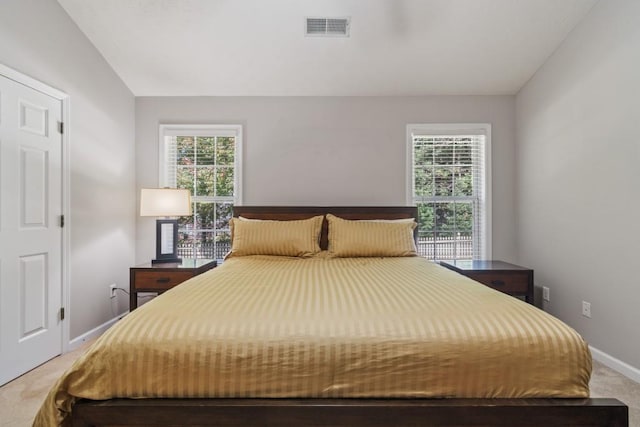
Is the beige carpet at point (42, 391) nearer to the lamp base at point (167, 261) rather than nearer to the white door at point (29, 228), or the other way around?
the white door at point (29, 228)

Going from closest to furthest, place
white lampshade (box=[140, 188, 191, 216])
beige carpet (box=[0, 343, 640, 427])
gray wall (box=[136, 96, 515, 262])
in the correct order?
beige carpet (box=[0, 343, 640, 427]) → white lampshade (box=[140, 188, 191, 216]) → gray wall (box=[136, 96, 515, 262])

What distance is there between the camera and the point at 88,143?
9.25ft

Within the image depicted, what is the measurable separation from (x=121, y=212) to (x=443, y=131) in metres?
3.24

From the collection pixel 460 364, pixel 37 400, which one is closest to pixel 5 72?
pixel 37 400

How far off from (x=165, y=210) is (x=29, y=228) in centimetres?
93

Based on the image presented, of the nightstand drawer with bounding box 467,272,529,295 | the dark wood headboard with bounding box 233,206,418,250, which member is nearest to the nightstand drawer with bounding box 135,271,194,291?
the dark wood headboard with bounding box 233,206,418,250

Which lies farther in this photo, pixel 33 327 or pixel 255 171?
pixel 255 171

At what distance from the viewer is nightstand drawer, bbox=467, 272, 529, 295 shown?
2.86 m

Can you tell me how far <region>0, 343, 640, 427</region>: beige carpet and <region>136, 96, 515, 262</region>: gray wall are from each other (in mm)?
1464

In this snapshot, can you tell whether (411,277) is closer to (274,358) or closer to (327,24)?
(274,358)

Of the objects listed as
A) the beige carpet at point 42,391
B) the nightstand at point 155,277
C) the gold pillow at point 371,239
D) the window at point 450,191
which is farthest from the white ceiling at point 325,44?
the beige carpet at point 42,391

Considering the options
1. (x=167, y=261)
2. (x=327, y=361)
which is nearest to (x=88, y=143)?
(x=167, y=261)

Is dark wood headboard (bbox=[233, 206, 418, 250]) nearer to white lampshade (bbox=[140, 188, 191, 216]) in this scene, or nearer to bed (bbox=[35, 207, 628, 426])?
white lampshade (bbox=[140, 188, 191, 216])

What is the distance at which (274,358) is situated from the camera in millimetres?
1111
